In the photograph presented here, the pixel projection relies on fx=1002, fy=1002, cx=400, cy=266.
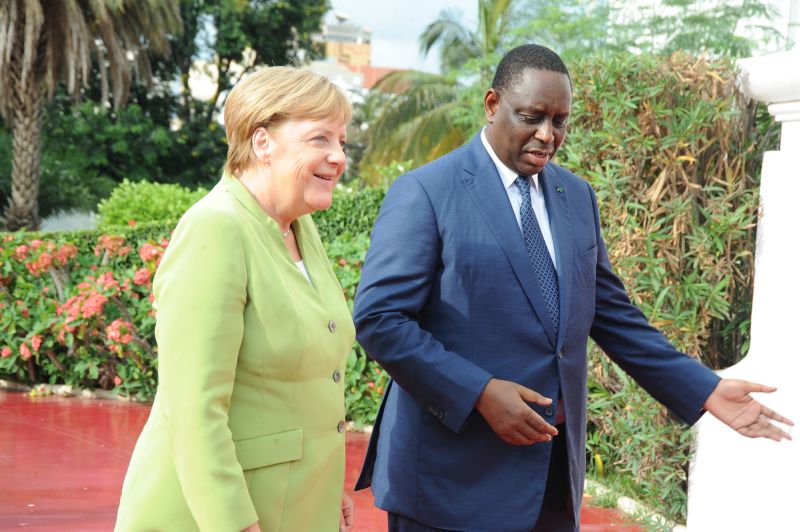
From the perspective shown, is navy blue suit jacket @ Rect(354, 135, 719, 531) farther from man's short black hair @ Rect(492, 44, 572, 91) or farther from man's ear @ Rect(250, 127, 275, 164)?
man's ear @ Rect(250, 127, 275, 164)

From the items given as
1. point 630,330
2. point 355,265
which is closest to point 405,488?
point 630,330

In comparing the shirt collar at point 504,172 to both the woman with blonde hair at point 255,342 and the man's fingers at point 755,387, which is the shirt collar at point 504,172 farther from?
the man's fingers at point 755,387

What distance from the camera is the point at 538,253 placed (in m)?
2.84

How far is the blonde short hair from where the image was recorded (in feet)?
7.63

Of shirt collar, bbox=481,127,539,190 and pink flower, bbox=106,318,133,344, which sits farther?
pink flower, bbox=106,318,133,344

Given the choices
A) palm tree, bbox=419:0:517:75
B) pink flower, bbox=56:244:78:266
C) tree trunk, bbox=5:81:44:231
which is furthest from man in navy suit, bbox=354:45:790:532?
palm tree, bbox=419:0:517:75

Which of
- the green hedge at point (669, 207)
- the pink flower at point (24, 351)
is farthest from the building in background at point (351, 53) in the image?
the green hedge at point (669, 207)

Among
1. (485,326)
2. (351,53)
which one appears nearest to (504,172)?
(485,326)

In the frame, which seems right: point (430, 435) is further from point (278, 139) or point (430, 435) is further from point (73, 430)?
point (73, 430)

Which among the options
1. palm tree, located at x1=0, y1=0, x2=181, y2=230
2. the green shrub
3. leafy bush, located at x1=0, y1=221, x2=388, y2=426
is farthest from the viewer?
→ palm tree, located at x1=0, y1=0, x2=181, y2=230

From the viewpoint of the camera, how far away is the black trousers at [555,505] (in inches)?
111

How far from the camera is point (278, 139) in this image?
2.34 m

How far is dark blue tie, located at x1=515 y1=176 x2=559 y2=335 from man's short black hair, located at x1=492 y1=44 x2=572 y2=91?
29 cm

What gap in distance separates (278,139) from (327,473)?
80 cm
